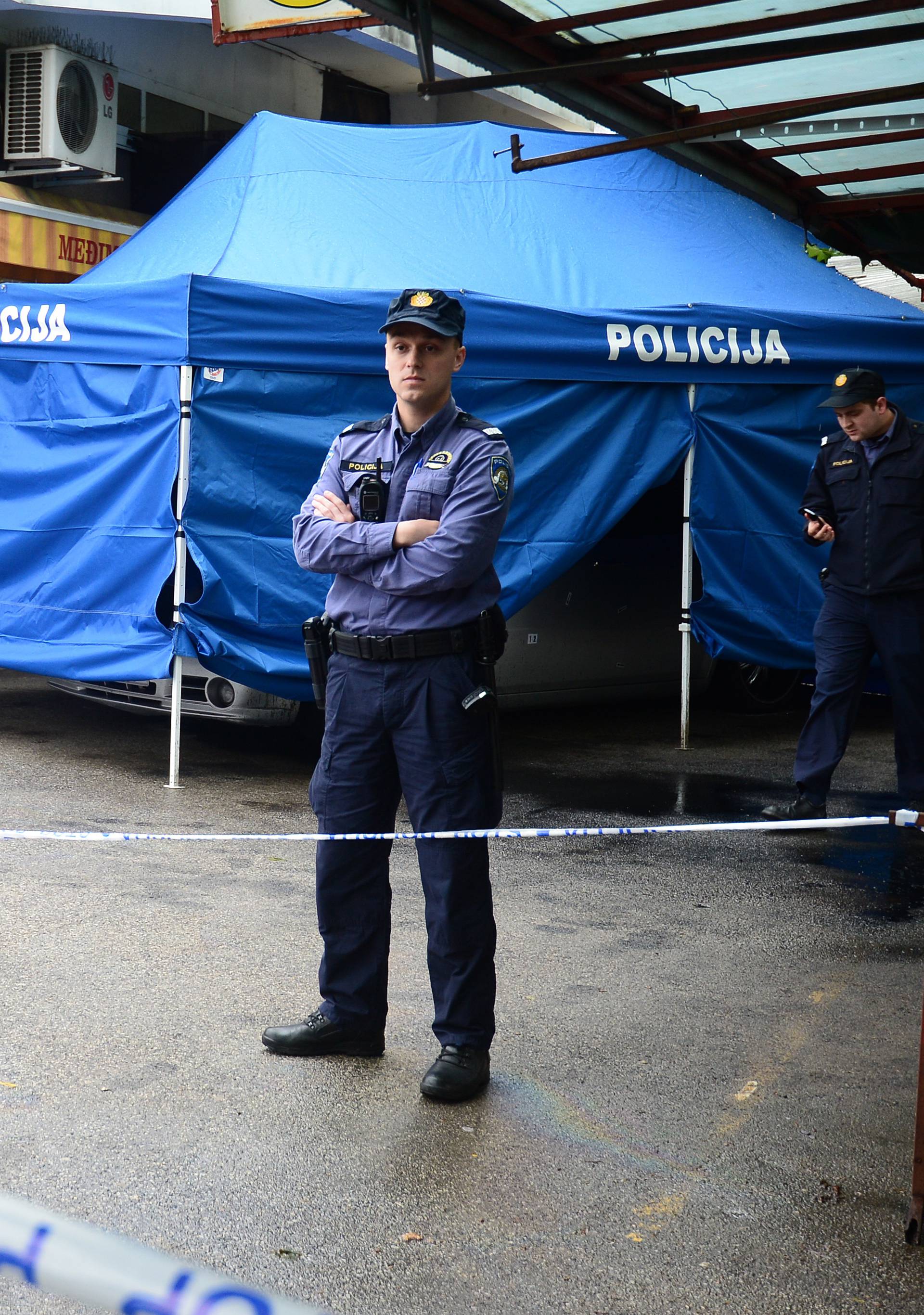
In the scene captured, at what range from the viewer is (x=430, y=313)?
11.9 ft

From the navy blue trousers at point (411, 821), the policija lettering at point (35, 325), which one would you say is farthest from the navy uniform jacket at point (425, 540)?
the policija lettering at point (35, 325)

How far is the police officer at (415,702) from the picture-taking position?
11.9 feet

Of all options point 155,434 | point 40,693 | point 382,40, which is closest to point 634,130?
point 155,434

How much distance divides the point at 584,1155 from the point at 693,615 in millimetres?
5615

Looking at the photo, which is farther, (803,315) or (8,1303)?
(803,315)

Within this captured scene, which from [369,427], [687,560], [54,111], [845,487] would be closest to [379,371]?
[687,560]

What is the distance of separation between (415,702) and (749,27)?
8.80 feet

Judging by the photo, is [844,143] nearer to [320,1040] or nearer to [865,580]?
[865,580]

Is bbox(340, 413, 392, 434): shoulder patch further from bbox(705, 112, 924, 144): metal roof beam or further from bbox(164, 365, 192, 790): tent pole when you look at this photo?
bbox(164, 365, 192, 790): tent pole

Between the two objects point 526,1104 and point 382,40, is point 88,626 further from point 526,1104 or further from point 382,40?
point 382,40

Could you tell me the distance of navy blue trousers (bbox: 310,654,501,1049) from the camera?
3652mm

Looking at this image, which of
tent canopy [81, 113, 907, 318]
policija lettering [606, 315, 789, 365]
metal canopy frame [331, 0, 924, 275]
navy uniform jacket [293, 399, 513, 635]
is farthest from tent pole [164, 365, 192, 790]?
navy uniform jacket [293, 399, 513, 635]

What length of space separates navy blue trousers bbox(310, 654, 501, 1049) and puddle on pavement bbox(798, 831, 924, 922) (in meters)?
2.38

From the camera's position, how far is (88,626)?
24.7 ft
